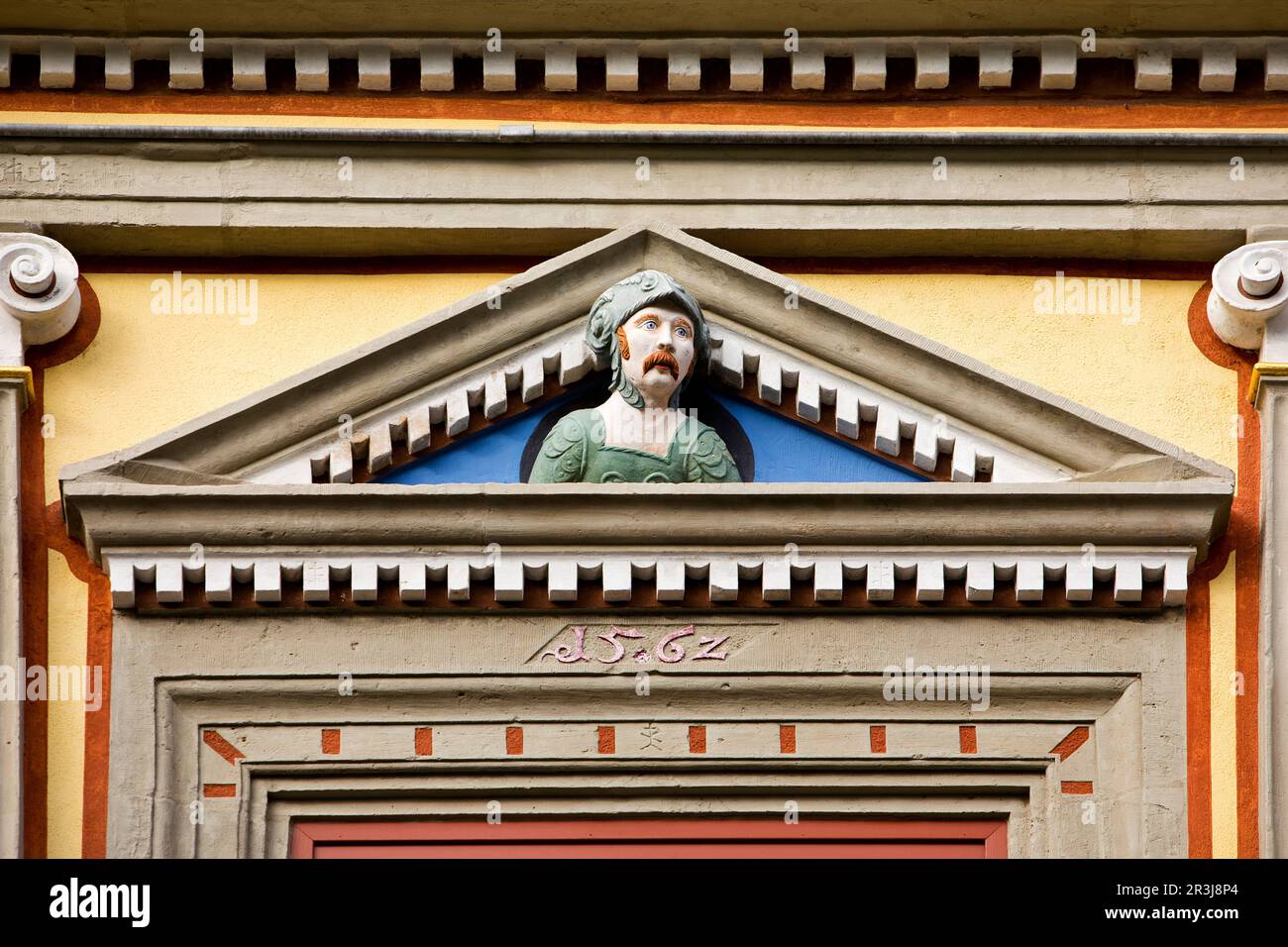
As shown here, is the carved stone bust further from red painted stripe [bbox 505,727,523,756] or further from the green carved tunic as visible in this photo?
red painted stripe [bbox 505,727,523,756]

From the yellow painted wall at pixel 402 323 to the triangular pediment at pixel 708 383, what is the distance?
32cm

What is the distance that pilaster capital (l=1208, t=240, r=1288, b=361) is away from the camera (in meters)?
13.2

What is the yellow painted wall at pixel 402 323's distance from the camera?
43.2 feet

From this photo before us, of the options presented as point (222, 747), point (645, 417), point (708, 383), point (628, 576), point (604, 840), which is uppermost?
point (708, 383)

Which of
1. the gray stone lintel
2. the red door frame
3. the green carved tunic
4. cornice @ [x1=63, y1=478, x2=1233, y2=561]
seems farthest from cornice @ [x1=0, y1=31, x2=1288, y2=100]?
the red door frame

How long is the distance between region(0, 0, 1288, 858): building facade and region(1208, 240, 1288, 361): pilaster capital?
0.02 metres

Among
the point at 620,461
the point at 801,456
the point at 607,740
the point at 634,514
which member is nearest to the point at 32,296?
the point at 620,461

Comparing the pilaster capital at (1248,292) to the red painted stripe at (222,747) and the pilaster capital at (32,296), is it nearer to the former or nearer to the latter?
the red painted stripe at (222,747)

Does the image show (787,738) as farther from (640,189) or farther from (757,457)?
(640,189)

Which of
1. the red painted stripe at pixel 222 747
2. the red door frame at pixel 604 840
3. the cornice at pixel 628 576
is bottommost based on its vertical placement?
the red door frame at pixel 604 840

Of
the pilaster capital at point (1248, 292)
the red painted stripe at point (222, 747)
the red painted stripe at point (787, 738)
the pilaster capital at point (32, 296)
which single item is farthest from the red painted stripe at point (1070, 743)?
the pilaster capital at point (32, 296)

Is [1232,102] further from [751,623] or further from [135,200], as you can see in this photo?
[135,200]

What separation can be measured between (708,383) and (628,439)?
1.50ft

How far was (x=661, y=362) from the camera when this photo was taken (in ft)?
42.2
